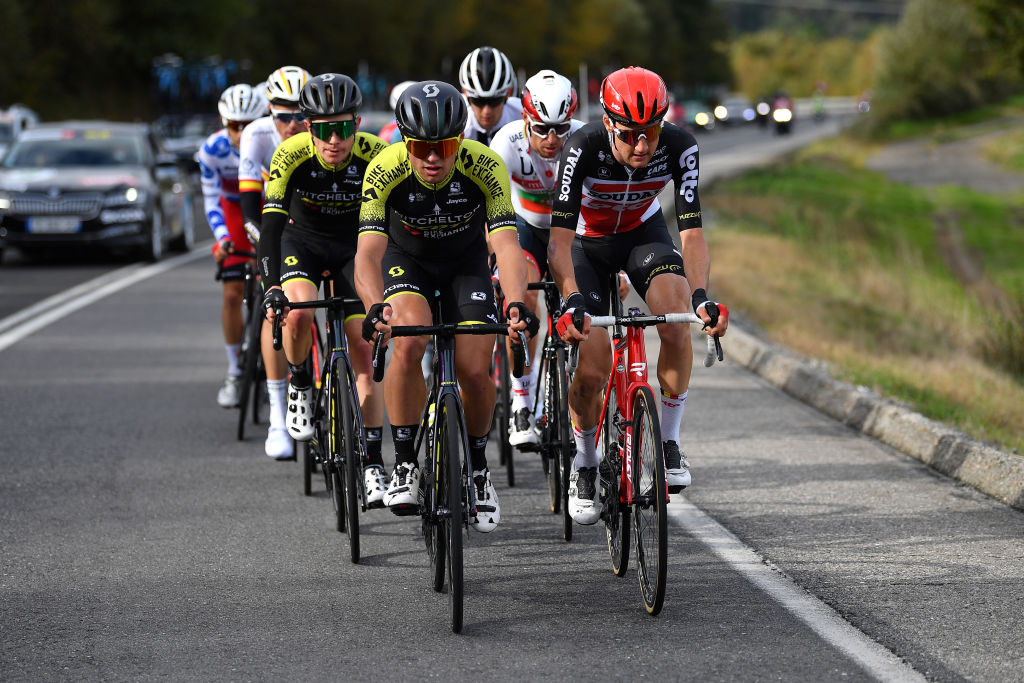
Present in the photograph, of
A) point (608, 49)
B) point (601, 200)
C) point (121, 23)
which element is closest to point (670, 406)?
point (601, 200)

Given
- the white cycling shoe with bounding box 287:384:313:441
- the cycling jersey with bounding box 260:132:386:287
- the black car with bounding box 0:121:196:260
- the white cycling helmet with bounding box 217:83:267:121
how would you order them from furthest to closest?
the black car with bounding box 0:121:196:260, the white cycling helmet with bounding box 217:83:267:121, the white cycling shoe with bounding box 287:384:313:441, the cycling jersey with bounding box 260:132:386:287

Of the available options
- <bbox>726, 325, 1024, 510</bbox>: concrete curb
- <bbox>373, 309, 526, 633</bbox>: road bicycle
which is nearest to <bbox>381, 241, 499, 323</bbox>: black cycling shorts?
<bbox>373, 309, 526, 633</bbox>: road bicycle

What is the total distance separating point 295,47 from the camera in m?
81.7

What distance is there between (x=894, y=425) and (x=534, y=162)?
9.15ft

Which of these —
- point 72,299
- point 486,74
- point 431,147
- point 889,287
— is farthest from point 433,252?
point 889,287

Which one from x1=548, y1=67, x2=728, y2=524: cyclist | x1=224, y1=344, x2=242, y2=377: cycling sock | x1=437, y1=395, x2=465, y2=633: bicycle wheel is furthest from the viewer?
x1=224, y1=344, x2=242, y2=377: cycling sock

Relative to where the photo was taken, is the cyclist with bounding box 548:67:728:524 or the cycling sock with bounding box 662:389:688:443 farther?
the cycling sock with bounding box 662:389:688:443

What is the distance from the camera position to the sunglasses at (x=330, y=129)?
708 centimetres

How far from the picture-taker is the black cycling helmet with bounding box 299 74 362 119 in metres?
6.94

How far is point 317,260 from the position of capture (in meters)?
7.63

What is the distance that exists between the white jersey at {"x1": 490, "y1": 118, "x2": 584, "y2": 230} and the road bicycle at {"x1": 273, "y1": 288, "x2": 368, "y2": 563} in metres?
1.38

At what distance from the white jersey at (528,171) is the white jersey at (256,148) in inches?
53.6

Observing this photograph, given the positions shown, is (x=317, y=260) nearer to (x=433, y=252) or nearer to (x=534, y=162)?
(x=534, y=162)

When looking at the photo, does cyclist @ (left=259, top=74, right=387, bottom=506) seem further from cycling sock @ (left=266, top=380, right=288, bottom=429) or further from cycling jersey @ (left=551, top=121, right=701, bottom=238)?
cycling jersey @ (left=551, top=121, right=701, bottom=238)
